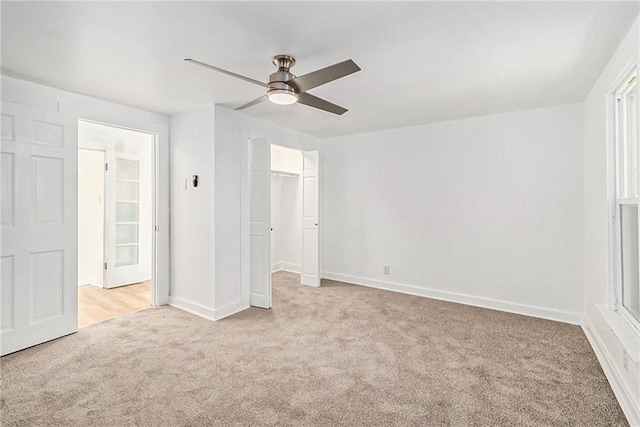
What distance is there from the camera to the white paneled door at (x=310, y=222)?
4.85 metres

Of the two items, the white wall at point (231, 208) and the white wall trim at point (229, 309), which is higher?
the white wall at point (231, 208)

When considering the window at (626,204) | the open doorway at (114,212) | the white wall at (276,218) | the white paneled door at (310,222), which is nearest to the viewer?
the window at (626,204)

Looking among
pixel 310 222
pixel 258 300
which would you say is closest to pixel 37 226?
pixel 258 300

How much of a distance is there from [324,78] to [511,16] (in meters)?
1.10

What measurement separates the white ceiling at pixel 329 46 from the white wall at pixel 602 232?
0.43 ft

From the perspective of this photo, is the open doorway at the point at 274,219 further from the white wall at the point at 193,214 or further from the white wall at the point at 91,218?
the white wall at the point at 91,218

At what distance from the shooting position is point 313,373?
2.40 metres

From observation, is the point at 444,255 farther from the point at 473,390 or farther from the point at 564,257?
the point at 473,390

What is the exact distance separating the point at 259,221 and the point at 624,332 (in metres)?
3.33

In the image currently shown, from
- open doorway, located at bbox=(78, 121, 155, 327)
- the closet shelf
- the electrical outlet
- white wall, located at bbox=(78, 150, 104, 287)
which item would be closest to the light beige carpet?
the electrical outlet

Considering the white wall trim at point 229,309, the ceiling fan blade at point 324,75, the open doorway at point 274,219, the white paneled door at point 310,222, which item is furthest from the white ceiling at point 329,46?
the white wall trim at point 229,309

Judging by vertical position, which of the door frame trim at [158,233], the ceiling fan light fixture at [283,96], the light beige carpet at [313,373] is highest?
the ceiling fan light fixture at [283,96]

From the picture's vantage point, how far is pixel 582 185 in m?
3.34

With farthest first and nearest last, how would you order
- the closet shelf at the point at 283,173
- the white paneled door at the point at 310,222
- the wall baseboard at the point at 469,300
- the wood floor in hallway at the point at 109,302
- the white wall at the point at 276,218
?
the white wall at the point at 276,218, the closet shelf at the point at 283,173, the white paneled door at the point at 310,222, the wood floor in hallway at the point at 109,302, the wall baseboard at the point at 469,300
